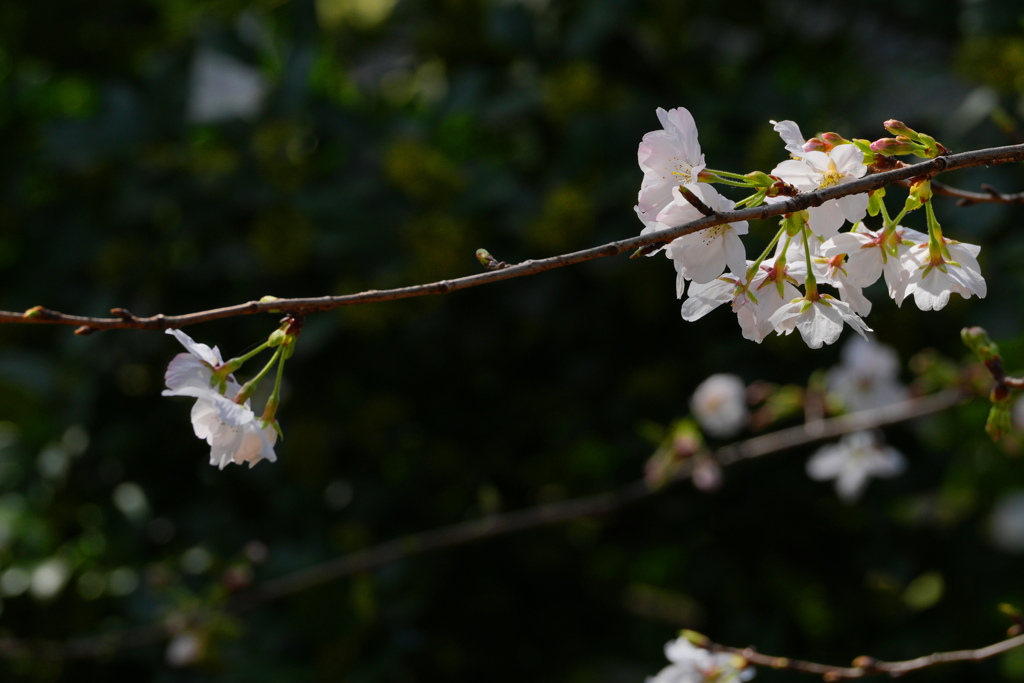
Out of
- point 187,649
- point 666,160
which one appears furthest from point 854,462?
point 187,649

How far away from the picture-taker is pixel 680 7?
1452 mm

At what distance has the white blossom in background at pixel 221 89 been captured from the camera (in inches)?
57.2

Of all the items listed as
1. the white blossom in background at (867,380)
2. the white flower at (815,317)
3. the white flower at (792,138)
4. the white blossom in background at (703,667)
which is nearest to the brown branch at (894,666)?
the white blossom in background at (703,667)

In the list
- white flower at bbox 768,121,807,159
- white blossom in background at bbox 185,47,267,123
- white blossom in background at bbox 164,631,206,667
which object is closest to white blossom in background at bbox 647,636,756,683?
white flower at bbox 768,121,807,159

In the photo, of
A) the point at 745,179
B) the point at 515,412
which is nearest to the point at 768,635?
the point at 515,412

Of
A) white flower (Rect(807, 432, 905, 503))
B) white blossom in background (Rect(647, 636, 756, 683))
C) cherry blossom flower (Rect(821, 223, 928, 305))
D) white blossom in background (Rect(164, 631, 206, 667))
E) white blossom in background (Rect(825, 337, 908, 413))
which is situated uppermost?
white blossom in background (Rect(825, 337, 908, 413))

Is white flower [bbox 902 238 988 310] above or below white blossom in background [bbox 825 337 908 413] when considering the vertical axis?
below

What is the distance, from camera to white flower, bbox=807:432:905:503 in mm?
1189

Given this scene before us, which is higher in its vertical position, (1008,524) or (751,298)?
(1008,524)

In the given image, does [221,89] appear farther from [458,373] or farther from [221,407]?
[221,407]

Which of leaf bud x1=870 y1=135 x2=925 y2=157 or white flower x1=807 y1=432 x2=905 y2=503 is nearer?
leaf bud x1=870 y1=135 x2=925 y2=157

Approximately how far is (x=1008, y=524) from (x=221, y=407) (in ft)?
6.29

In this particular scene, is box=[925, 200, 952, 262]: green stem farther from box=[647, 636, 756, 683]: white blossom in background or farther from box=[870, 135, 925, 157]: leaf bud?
box=[647, 636, 756, 683]: white blossom in background

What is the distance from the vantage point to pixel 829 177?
1.56ft
